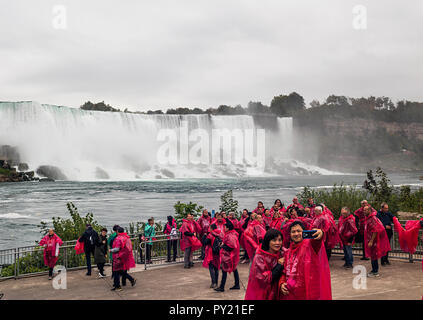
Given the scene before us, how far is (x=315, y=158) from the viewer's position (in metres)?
124

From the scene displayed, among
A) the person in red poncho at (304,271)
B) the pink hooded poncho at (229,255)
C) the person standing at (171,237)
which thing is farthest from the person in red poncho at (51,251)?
the person in red poncho at (304,271)

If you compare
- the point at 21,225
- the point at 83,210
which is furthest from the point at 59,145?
the point at 21,225

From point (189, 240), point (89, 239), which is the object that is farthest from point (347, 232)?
point (89, 239)

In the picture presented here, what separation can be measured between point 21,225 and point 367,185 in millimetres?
19996

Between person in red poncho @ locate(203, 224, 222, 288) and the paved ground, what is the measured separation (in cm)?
32

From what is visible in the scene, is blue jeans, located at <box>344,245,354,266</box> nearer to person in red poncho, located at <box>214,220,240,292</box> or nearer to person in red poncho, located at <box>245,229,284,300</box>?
person in red poncho, located at <box>214,220,240,292</box>

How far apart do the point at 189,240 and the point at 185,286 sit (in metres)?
1.90

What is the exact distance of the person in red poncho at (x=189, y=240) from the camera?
10875 millimetres

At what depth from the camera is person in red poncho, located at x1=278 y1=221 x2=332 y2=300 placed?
14.5ft

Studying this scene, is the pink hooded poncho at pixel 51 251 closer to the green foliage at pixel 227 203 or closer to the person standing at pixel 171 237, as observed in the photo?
the person standing at pixel 171 237

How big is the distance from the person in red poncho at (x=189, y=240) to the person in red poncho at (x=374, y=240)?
4.19 meters

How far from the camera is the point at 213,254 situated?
8.70 m
